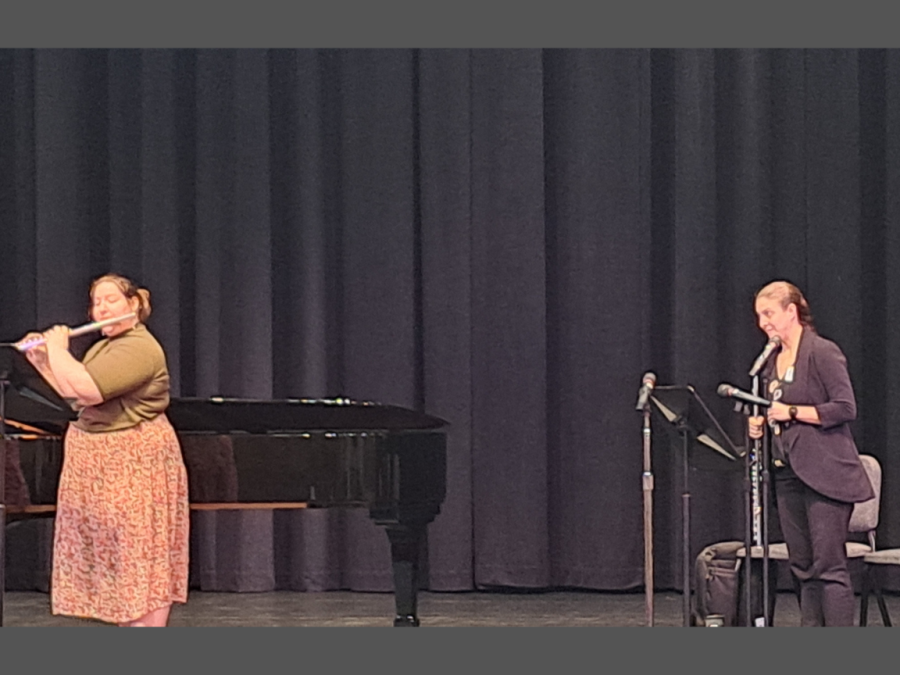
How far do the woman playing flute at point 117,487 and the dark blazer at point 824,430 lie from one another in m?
2.21

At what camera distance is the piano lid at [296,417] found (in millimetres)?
6332

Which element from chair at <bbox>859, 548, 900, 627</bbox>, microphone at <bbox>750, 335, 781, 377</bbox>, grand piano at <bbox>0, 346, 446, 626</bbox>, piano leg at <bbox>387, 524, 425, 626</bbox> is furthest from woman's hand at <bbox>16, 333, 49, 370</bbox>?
chair at <bbox>859, 548, 900, 627</bbox>

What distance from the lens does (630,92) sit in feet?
25.9

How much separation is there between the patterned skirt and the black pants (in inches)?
87.5

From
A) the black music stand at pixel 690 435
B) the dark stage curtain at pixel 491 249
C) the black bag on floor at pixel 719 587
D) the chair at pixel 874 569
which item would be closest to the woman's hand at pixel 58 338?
the black music stand at pixel 690 435

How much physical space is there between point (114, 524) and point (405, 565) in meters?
1.59

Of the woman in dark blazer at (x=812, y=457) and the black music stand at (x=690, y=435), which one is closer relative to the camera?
the black music stand at (x=690, y=435)

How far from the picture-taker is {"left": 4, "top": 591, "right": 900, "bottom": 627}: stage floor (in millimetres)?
6863

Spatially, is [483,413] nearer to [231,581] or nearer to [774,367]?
[231,581]

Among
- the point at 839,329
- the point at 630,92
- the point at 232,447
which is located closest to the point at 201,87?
the point at 630,92

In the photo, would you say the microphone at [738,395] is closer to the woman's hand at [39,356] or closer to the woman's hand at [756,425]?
the woman's hand at [756,425]

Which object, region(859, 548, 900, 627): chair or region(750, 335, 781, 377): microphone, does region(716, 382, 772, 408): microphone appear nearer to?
region(750, 335, 781, 377): microphone

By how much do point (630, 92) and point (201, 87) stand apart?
2381mm

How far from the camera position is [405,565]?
6.02m
